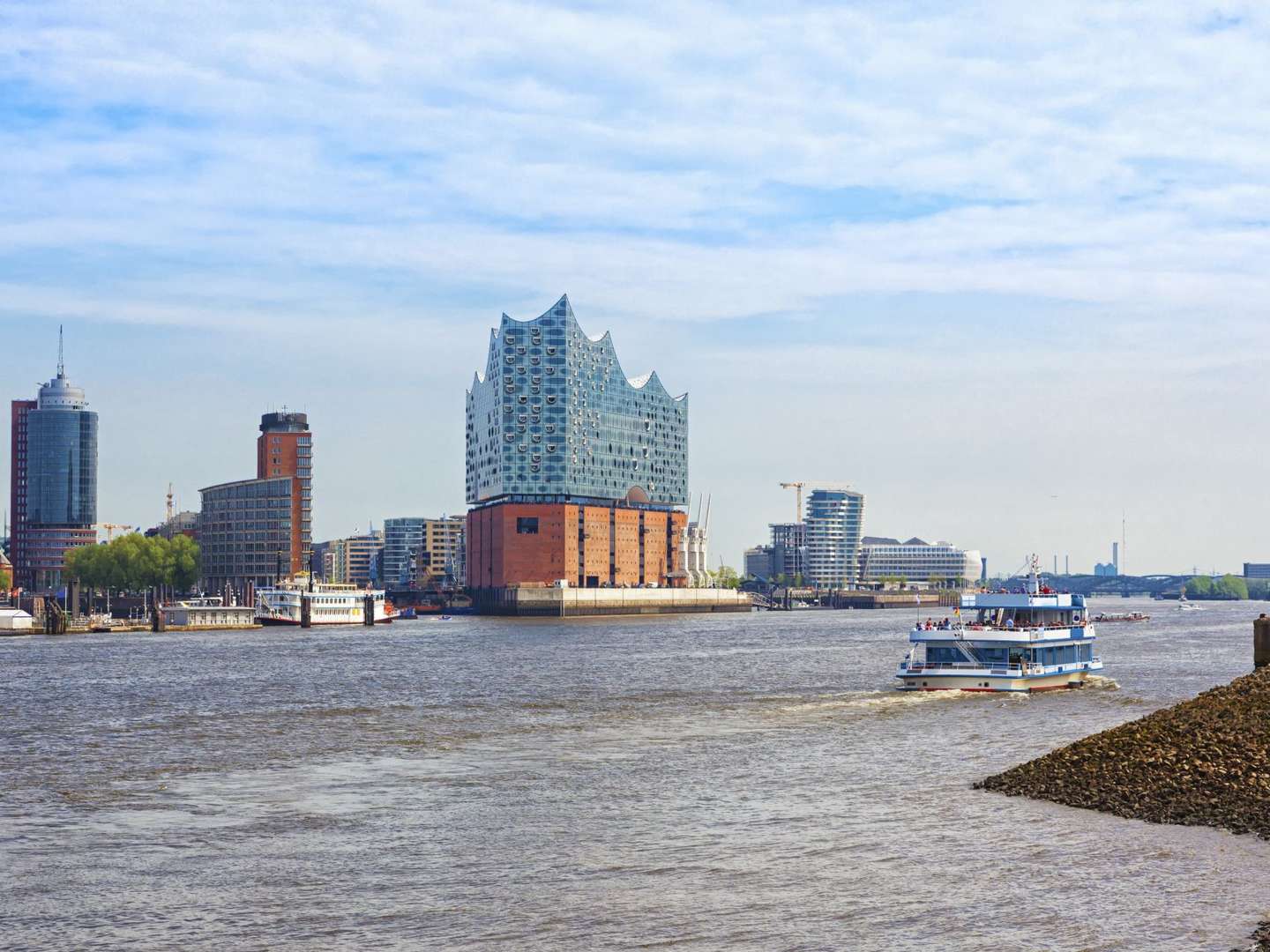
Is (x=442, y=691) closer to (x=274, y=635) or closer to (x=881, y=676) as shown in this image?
(x=881, y=676)

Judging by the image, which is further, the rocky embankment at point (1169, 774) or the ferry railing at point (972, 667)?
the ferry railing at point (972, 667)

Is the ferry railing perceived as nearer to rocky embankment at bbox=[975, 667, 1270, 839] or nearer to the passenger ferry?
the passenger ferry

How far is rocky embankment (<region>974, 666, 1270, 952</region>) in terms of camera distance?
1539 inches

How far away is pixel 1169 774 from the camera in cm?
4234

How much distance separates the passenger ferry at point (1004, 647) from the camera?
79.1 metres

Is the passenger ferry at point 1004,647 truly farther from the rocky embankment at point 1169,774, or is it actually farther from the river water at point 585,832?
the rocky embankment at point 1169,774

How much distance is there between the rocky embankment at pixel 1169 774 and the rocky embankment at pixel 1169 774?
0.08 feet

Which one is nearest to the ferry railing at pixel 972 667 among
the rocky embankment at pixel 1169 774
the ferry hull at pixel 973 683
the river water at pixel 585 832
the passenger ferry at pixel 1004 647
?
the passenger ferry at pixel 1004 647

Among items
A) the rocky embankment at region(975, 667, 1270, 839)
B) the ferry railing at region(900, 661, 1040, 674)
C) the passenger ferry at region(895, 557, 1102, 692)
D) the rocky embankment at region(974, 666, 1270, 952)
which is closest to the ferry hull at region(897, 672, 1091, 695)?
the passenger ferry at region(895, 557, 1102, 692)

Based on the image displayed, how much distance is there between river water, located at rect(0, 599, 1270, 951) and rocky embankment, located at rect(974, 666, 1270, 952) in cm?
120

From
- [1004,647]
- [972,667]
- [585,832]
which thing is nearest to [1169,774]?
[585,832]

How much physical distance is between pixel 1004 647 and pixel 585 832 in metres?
45.3

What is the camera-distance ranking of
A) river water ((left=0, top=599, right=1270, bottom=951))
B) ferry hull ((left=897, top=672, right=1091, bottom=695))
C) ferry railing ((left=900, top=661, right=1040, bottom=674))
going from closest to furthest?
river water ((left=0, top=599, right=1270, bottom=951)) → ferry hull ((left=897, top=672, right=1091, bottom=695)) → ferry railing ((left=900, top=661, right=1040, bottom=674))

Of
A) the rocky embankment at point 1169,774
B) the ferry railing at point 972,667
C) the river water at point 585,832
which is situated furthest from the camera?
the ferry railing at point 972,667
